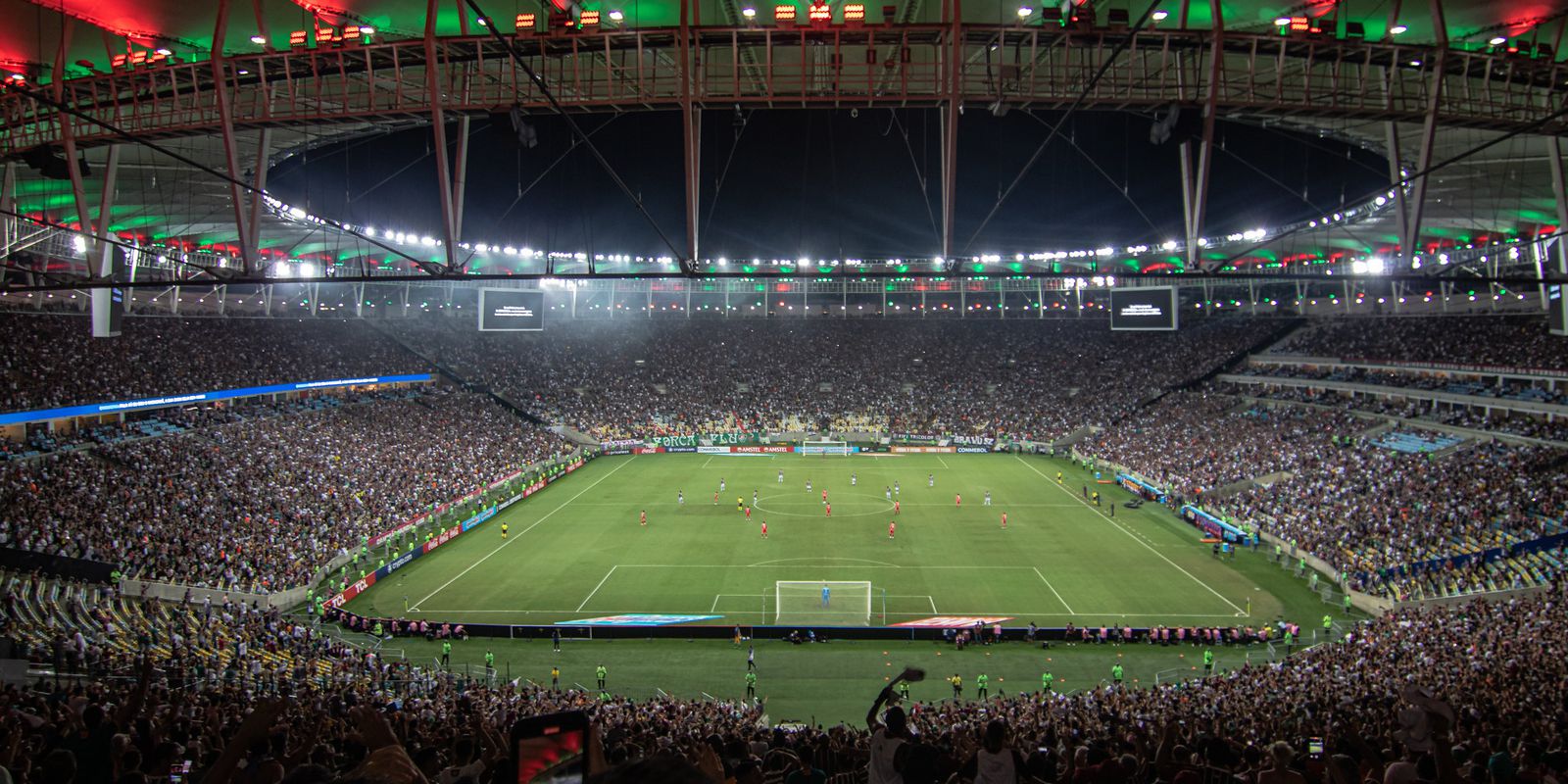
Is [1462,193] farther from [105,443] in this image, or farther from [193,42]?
[105,443]

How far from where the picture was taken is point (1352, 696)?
1459cm

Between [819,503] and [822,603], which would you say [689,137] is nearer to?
[822,603]

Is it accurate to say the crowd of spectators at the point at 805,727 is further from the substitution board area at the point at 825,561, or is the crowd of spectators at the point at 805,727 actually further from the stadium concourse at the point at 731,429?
the substitution board area at the point at 825,561

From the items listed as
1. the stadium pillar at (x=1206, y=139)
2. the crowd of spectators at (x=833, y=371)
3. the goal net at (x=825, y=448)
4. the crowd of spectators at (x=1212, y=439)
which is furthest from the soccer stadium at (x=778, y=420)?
the goal net at (x=825, y=448)

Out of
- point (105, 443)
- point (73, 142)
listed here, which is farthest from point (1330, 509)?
point (105, 443)

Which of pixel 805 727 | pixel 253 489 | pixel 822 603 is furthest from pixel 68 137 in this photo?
pixel 822 603

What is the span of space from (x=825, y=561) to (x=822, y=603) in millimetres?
5754

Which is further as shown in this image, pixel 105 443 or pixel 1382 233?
pixel 1382 233

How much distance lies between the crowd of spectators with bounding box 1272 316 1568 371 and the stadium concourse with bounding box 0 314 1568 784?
0.99ft

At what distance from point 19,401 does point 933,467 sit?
46.8 metres

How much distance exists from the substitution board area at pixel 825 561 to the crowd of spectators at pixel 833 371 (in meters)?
16.2

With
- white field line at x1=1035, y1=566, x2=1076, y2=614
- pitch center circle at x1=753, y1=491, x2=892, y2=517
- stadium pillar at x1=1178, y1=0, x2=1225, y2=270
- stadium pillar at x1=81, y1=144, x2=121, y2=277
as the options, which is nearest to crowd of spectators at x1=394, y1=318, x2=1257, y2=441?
Result: pitch center circle at x1=753, y1=491, x2=892, y2=517

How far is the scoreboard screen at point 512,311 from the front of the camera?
4134cm

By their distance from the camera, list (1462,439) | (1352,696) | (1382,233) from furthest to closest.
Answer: (1382,233) < (1462,439) < (1352,696)
